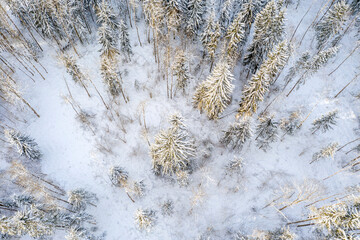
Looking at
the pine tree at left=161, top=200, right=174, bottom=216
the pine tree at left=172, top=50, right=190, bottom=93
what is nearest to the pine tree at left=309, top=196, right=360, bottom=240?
the pine tree at left=161, top=200, right=174, bottom=216

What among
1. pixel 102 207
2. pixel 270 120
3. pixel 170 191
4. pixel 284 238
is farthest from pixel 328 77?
pixel 102 207

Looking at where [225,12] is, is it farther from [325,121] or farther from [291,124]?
[325,121]

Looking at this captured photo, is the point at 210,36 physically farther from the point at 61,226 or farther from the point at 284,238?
the point at 61,226

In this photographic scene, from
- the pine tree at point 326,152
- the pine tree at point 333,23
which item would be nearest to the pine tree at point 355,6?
the pine tree at point 333,23

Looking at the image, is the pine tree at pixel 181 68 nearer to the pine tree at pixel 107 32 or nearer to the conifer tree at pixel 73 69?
the pine tree at pixel 107 32

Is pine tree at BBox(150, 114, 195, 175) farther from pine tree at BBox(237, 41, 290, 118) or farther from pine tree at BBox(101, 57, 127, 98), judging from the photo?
pine tree at BBox(101, 57, 127, 98)

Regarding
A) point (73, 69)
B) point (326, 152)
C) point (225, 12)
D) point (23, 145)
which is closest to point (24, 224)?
point (23, 145)
